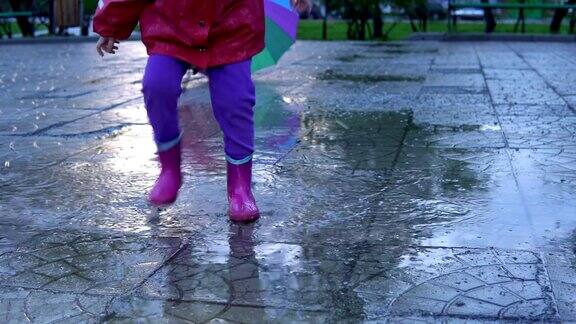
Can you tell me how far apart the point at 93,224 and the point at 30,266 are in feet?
1.77

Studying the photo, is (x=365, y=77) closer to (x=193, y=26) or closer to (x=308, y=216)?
(x=308, y=216)

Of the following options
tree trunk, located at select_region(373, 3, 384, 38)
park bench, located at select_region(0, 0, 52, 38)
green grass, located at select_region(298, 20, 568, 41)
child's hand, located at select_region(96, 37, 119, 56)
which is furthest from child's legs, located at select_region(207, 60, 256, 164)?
park bench, located at select_region(0, 0, 52, 38)

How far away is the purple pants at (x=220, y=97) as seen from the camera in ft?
11.0

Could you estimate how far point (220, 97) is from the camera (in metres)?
3.42

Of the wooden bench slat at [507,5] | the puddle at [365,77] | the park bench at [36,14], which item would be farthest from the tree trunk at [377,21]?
the puddle at [365,77]

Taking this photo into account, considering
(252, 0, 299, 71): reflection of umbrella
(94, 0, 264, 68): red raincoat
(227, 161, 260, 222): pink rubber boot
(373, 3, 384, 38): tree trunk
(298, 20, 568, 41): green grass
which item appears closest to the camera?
(94, 0, 264, 68): red raincoat

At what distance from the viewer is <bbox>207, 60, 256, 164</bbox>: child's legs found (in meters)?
3.40

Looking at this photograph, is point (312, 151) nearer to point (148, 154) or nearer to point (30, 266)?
point (148, 154)

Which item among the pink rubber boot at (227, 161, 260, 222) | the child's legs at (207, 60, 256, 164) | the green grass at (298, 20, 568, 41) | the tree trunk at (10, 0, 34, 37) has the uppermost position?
the child's legs at (207, 60, 256, 164)

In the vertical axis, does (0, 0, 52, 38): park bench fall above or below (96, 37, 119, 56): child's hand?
below

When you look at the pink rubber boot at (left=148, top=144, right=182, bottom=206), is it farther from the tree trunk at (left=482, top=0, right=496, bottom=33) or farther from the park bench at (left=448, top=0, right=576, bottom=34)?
the tree trunk at (left=482, top=0, right=496, bottom=33)

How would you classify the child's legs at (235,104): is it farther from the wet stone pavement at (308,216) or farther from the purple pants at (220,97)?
A: the wet stone pavement at (308,216)

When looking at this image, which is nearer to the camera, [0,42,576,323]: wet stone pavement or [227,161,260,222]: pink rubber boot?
[0,42,576,323]: wet stone pavement

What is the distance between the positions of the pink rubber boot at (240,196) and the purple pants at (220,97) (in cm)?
4
